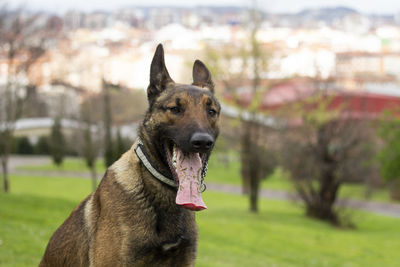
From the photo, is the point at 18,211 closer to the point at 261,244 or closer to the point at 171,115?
the point at 261,244

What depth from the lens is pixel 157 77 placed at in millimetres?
3854

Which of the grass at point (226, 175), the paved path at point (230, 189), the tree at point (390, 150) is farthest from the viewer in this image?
the grass at point (226, 175)

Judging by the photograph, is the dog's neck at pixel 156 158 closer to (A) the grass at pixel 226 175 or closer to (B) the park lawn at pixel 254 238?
(B) the park lawn at pixel 254 238

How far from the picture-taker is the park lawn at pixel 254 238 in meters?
9.21

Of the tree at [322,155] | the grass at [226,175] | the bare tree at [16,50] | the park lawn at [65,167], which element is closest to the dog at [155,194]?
the bare tree at [16,50]

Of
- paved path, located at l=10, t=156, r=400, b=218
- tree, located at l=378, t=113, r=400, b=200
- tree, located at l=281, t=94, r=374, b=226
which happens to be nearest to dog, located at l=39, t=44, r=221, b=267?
tree, located at l=281, t=94, r=374, b=226

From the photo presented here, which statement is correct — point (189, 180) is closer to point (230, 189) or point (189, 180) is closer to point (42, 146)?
point (230, 189)

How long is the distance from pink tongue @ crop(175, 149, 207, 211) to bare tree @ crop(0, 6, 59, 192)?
20.3 m

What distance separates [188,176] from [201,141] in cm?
29

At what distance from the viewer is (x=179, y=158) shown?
11.7 ft

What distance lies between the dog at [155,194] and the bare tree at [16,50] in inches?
783

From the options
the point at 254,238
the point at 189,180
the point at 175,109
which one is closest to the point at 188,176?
the point at 189,180

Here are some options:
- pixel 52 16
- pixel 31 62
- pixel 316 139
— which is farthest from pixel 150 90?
pixel 52 16

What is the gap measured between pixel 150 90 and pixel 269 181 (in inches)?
1900
